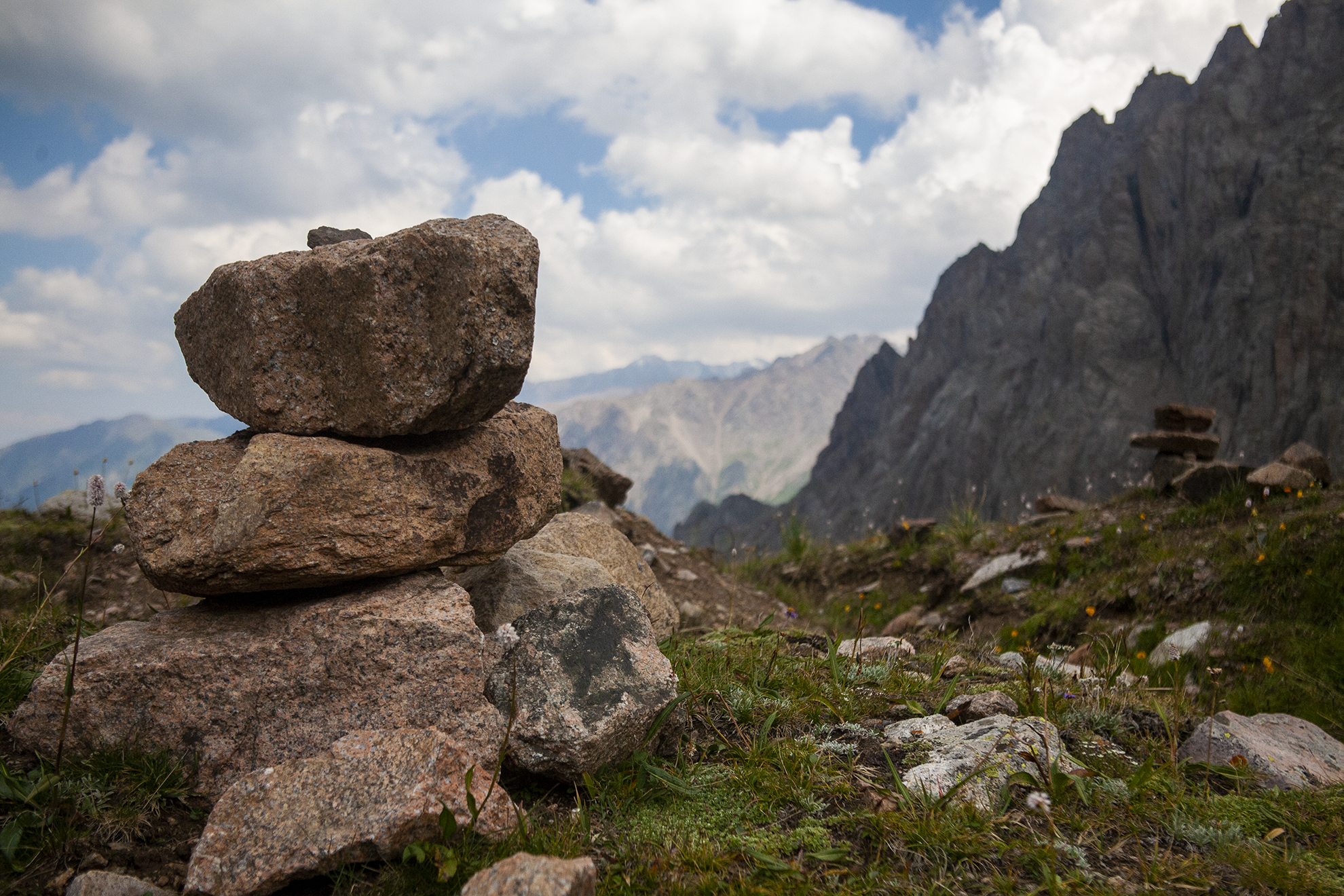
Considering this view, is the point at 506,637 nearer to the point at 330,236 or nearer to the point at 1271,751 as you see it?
the point at 330,236

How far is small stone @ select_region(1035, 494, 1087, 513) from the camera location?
36.6 feet

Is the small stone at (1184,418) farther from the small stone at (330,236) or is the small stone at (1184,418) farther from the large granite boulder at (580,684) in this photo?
the small stone at (330,236)

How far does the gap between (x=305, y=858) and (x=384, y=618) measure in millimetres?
1139

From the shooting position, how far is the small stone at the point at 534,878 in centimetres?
238

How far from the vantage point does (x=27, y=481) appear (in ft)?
26.2

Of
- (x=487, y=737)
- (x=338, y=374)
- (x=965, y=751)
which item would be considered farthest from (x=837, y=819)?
(x=338, y=374)

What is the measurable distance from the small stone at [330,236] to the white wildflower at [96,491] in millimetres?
2050

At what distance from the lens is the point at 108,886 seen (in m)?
2.68

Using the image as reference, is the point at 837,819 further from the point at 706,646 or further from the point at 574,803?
the point at 706,646

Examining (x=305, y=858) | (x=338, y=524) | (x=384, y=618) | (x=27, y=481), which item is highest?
(x=27, y=481)

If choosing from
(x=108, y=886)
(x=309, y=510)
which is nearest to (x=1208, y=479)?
(x=309, y=510)

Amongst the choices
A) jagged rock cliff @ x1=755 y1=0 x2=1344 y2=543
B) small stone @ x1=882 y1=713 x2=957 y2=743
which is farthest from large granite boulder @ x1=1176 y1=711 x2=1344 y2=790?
jagged rock cliff @ x1=755 y1=0 x2=1344 y2=543

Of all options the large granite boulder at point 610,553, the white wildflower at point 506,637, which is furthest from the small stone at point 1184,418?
the white wildflower at point 506,637

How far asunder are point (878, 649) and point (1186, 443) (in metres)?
7.69
